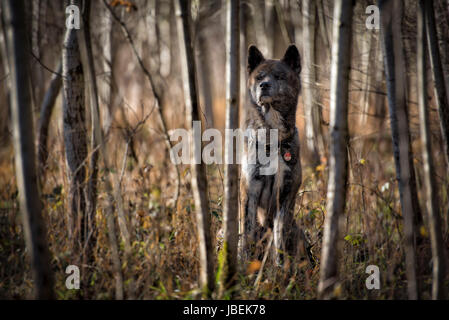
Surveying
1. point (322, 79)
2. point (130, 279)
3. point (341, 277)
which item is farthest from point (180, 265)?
point (322, 79)

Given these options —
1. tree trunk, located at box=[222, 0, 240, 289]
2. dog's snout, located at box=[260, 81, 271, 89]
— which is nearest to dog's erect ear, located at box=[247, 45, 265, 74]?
→ dog's snout, located at box=[260, 81, 271, 89]

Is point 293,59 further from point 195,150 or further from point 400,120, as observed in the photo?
point 195,150

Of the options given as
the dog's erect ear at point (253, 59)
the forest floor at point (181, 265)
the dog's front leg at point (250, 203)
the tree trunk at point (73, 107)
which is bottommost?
the forest floor at point (181, 265)

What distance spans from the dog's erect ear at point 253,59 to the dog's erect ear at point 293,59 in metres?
0.25

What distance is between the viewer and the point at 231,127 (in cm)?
280

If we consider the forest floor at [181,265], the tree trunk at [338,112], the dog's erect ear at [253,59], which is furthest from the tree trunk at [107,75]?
the tree trunk at [338,112]

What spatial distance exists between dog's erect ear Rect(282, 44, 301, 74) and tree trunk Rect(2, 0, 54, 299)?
269cm

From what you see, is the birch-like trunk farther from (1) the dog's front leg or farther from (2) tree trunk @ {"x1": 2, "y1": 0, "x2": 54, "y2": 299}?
(1) the dog's front leg

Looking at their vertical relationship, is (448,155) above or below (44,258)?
above

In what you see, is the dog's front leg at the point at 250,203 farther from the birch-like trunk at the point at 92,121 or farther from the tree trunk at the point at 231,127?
the birch-like trunk at the point at 92,121

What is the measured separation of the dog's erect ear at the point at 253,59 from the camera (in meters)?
4.30

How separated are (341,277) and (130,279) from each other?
161 centimetres

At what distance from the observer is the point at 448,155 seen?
3408 millimetres

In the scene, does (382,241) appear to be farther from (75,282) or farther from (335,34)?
(75,282)
